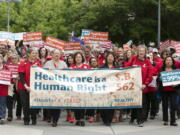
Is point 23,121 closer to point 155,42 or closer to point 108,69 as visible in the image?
point 108,69

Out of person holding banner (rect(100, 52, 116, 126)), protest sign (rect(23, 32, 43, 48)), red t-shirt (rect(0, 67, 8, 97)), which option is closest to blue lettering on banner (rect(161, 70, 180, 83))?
person holding banner (rect(100, 52, 116, 126))

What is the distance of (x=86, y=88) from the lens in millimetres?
9812

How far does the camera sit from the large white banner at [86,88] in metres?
9.73

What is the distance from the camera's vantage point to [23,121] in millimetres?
10430

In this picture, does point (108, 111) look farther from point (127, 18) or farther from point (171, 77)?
point (127, 18)

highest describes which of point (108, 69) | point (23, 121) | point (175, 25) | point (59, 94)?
point (175, 25)

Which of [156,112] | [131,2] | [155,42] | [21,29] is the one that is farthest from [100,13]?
[156,112]

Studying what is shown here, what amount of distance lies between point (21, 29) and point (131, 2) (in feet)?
44.5

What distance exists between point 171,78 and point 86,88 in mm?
2140

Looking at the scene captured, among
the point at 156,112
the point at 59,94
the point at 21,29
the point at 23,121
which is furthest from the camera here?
the point at 21,29

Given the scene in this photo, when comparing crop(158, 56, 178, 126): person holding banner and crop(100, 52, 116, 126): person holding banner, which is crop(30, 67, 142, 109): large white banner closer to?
crop(100, 52, 116, 126): person holding banner

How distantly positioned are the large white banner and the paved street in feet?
1.71

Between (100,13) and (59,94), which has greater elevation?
(100,13)

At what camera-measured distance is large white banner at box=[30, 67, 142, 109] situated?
9.73 m
